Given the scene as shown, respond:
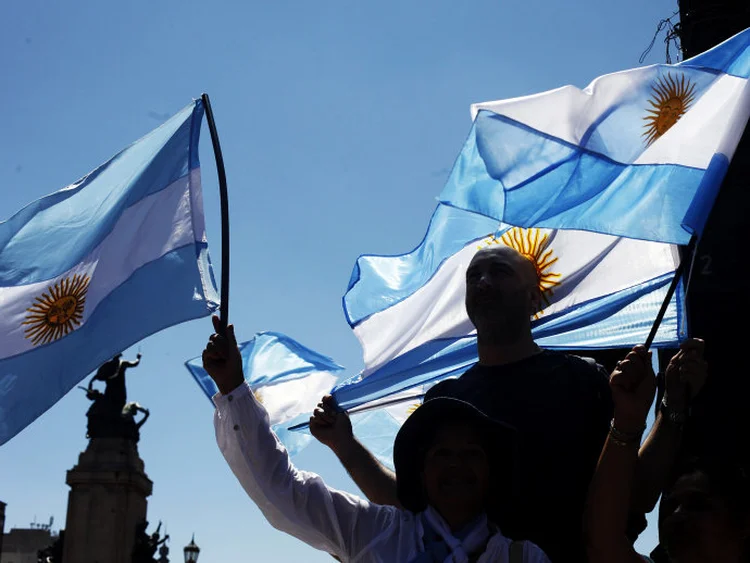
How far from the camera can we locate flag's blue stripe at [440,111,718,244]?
458 cm

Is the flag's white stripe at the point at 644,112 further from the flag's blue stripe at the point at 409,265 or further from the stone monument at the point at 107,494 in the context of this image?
the stone monument at the point at 107,494

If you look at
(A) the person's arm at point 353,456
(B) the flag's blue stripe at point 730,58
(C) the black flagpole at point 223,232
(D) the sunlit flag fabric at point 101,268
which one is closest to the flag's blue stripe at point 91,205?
(D) the sunlit flag fabric at point 101,268

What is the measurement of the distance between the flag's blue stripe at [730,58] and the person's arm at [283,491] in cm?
268

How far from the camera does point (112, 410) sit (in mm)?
33969

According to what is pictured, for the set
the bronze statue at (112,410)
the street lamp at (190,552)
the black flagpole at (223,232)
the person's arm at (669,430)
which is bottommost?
the person's arm at (669,430)

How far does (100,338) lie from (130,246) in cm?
51

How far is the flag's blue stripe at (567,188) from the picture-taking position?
15.0 ft

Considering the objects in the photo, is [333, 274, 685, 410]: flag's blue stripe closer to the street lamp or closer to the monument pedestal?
the street lamp

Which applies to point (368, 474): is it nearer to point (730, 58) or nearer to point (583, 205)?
point (583, 205)

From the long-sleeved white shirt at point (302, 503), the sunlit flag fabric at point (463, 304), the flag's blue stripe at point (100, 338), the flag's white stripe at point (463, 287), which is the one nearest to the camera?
the long-sleeved white shirt at point (302, 503)

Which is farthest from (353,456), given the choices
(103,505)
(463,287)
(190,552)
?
(103,505)

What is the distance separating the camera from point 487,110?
17.3ft

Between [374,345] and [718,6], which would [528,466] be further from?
[718,6]

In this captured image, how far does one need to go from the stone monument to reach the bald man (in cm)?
2786
